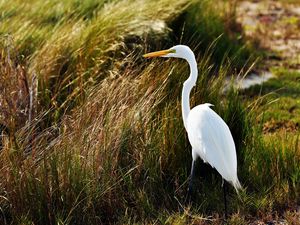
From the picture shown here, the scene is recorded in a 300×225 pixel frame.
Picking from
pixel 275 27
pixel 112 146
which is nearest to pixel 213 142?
pixel 112 146

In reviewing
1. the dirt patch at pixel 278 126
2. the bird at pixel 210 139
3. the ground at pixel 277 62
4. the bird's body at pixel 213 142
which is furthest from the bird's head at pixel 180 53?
the dirt patch at pixel 278 126

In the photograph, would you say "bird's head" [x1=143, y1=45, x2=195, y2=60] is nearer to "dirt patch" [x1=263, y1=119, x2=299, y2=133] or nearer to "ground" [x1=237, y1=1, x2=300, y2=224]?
"ground" [x1=237, y1=1, x2=300, y2=224]

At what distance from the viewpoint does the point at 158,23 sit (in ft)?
21.3

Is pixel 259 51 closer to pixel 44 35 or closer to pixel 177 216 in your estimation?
pixel 44 35

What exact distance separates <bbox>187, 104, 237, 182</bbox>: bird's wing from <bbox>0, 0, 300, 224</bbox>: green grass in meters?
0.27

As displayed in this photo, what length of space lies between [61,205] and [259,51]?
4081mm

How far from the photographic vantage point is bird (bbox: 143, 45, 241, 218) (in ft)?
13.9

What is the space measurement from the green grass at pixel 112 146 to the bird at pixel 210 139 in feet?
0.68

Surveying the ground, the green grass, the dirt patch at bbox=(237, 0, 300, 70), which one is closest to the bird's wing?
the green grass

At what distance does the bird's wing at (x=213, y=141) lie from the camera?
4.22m

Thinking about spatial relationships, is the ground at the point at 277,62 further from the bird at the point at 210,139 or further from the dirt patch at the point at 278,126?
the bird at the point at 210,139

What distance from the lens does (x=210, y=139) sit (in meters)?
4.34

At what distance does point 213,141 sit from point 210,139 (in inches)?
0.9

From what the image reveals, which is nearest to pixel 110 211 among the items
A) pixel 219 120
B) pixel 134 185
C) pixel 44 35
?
pixel 134 185
